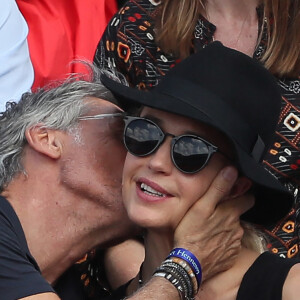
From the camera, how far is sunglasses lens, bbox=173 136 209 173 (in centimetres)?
269

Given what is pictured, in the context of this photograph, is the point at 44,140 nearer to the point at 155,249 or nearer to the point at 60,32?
the point at 155,249

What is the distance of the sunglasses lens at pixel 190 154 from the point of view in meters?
2.69

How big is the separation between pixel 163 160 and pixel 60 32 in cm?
178

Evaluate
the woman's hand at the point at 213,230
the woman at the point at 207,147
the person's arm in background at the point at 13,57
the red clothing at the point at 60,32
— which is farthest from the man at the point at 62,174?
the red clothing at the point at 60,32

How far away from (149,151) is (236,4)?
3.35ft

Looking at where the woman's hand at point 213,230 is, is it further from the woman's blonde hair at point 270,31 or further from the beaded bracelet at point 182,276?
the woman's blonde hair at point 270,31

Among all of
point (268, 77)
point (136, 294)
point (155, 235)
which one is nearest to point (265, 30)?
point (268, 77)

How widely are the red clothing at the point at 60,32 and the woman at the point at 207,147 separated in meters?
1.49

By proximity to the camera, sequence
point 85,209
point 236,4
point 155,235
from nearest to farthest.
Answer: point 155,235
point 85,209
point 236,4

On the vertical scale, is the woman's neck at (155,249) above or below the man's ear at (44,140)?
below

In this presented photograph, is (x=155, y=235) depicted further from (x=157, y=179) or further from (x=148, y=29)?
(x=148, y=29)

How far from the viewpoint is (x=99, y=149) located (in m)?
3.14

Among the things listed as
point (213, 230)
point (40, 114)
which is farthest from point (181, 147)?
point (40, 114)

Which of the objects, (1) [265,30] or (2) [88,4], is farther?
(2) [88,4]
